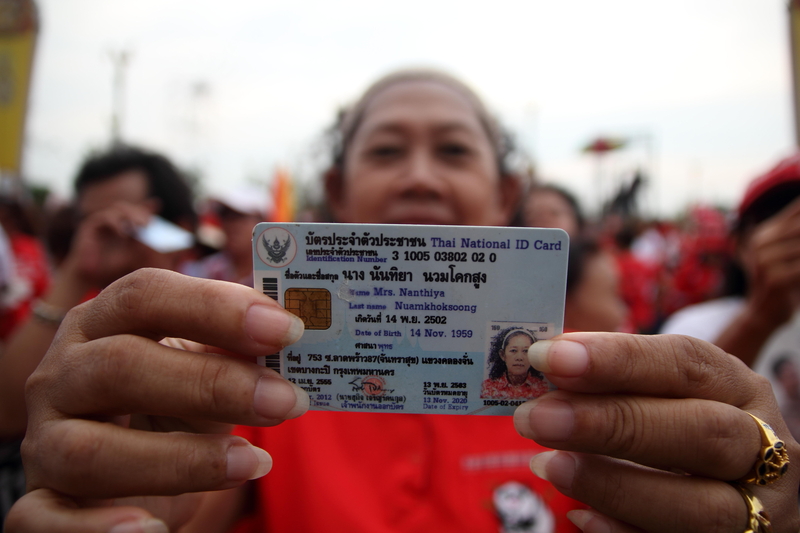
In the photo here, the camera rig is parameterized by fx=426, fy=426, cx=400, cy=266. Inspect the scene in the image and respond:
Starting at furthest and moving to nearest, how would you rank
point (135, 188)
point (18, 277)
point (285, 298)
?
point (18, 277) < point (135, 188) < point (285, 298)

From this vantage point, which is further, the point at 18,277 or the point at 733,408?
the point at 18,277

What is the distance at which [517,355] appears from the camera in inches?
38.1

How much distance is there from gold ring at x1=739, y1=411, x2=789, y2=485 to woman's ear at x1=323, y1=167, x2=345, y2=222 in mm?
1713

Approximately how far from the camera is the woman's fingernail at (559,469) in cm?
95

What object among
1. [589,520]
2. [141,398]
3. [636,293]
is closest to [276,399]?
[141,398]

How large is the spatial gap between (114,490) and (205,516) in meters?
0.45

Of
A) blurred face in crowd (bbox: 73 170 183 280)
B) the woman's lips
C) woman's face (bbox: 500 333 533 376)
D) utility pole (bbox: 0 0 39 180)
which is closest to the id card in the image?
woman's face (bbox: 500 333 533 376)

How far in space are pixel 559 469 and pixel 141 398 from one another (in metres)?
0.90

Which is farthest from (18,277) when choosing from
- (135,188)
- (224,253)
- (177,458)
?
(177,458)

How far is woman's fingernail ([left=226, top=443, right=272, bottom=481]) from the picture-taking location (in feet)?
2.96

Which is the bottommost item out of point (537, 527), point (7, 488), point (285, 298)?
point (7, 488)

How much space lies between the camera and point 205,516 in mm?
1221

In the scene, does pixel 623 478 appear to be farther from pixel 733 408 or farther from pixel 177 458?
pixel 177 458

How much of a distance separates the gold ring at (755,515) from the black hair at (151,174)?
126 inches
